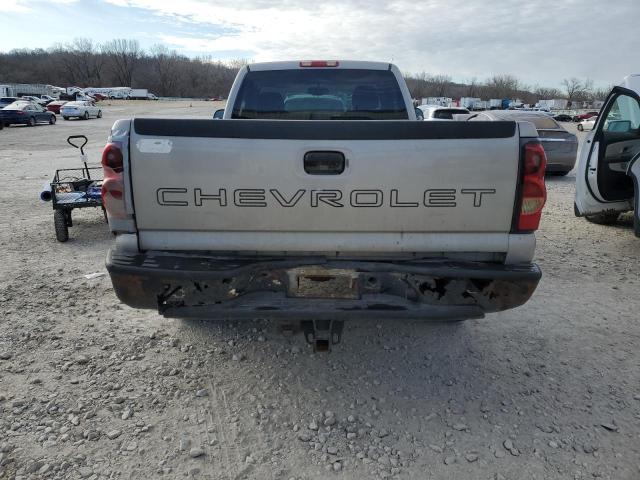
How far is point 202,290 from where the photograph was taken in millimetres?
2887

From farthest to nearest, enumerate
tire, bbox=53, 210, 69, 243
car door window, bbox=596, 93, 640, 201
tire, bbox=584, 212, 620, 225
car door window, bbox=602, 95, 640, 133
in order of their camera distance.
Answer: tire, bbox=584, 212, 620, 225 < car door window, bbox=596, 93, 640, 201 < car door window, bbox=602, 95, 640, 133 < tire, bbox=53, 210, 69, 243

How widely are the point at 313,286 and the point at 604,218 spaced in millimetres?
6821

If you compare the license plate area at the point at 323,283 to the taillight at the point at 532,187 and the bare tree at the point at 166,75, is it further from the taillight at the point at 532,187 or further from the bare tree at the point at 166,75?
the bare tree at the point at 166,75

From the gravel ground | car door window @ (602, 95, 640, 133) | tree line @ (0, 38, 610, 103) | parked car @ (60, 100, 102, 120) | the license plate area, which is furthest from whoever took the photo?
tree line @ (0, 38, 610, 103)

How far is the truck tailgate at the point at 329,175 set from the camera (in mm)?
2766

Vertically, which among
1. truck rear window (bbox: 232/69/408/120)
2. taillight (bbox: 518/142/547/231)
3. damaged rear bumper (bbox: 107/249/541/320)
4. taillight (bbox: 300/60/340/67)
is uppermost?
taillight (bbox: 300/60/340/67)

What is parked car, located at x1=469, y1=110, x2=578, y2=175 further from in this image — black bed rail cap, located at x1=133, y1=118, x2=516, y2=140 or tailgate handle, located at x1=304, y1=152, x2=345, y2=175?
tailgate handle, located at x1=304, y1=152, x2=345, y2=175

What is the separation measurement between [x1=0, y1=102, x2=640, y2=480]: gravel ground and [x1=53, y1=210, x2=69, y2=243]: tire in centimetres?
165

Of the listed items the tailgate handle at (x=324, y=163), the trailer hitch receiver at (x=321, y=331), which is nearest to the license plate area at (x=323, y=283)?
the trailer hitch receiver at (x=321, y=331)

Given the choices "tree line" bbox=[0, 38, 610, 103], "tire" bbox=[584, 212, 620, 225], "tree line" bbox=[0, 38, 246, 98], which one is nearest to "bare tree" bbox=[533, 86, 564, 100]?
"tree line" bbox=[0, 38, 610, 103]

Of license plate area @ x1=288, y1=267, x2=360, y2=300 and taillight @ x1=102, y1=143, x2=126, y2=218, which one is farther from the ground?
taillight @ x1=102, y1=143, x2=126, y2=218

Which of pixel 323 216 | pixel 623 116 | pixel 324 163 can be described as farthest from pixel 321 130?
pixel 623 116

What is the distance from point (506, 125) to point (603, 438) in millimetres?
1935

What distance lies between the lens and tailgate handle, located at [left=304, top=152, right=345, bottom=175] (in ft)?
9.17
